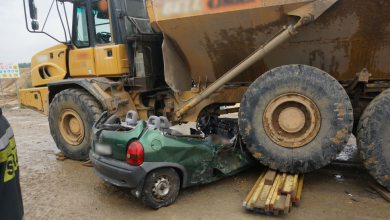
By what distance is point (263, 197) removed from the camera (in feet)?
10.6

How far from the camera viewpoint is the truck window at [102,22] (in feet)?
17.1

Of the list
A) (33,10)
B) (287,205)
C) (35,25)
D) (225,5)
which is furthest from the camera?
(35,25)

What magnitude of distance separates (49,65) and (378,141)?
19.4 ft

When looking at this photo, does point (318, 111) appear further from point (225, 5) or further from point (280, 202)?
point (225, 5)

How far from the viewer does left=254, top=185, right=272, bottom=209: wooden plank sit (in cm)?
305

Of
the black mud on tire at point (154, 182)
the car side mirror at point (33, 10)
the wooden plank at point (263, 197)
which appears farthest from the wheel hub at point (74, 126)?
the wooden plank at point (263, 197)

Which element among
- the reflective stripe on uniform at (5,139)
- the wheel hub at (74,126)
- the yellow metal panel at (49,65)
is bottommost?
the wheel hub at (74,126)

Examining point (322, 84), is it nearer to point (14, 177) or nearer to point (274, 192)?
point (274, 192)

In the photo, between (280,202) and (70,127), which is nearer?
(280,202)

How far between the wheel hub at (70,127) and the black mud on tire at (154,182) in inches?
103

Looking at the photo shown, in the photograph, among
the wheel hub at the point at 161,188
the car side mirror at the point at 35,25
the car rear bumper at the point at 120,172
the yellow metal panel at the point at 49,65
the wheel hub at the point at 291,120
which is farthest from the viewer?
the yellow metal panel at the point at 49,65

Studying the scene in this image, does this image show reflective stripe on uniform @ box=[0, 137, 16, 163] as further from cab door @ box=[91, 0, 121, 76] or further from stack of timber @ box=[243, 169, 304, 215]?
cab door @ box=[91, 0, 121, 76]

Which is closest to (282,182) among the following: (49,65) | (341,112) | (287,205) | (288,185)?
(288,185)

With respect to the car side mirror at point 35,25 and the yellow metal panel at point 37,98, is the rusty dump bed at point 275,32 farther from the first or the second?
the yellow metal panel at point 37,98
